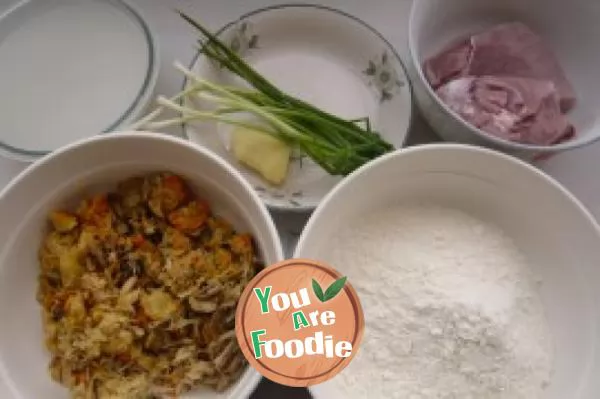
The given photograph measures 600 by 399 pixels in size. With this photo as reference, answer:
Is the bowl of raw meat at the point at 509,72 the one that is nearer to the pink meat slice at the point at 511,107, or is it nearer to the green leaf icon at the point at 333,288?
the pink meat slice at the point at 511,107

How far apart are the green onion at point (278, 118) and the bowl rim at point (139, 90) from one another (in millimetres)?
31

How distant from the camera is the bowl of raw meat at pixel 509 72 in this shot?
945mm

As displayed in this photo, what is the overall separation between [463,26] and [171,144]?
613 mm

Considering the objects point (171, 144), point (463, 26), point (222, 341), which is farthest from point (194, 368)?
point (463, 26)

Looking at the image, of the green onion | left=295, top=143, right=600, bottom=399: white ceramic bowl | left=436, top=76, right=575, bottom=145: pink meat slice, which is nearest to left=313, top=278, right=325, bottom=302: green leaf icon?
left=295, top=143, right=600, bottom=399: white ceramic bowl

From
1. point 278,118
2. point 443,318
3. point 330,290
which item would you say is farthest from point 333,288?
point 278,118

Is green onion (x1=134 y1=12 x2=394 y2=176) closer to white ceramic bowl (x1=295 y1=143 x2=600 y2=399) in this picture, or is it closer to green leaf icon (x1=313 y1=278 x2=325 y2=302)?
white ceramic bowl (x1=295 y1=143 x2=600 y2=399)

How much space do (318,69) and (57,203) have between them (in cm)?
51

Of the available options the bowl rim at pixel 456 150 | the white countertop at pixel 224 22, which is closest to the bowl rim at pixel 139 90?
the white countertop at pixel 224 22

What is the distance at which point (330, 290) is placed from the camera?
0.61 metres

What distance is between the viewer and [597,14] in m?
1.04

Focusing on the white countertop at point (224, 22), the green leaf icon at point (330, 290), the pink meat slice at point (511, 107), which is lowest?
the pink meat slice at point (511, 107)

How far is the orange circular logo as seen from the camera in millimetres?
602

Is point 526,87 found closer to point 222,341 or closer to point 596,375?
point 596,375
